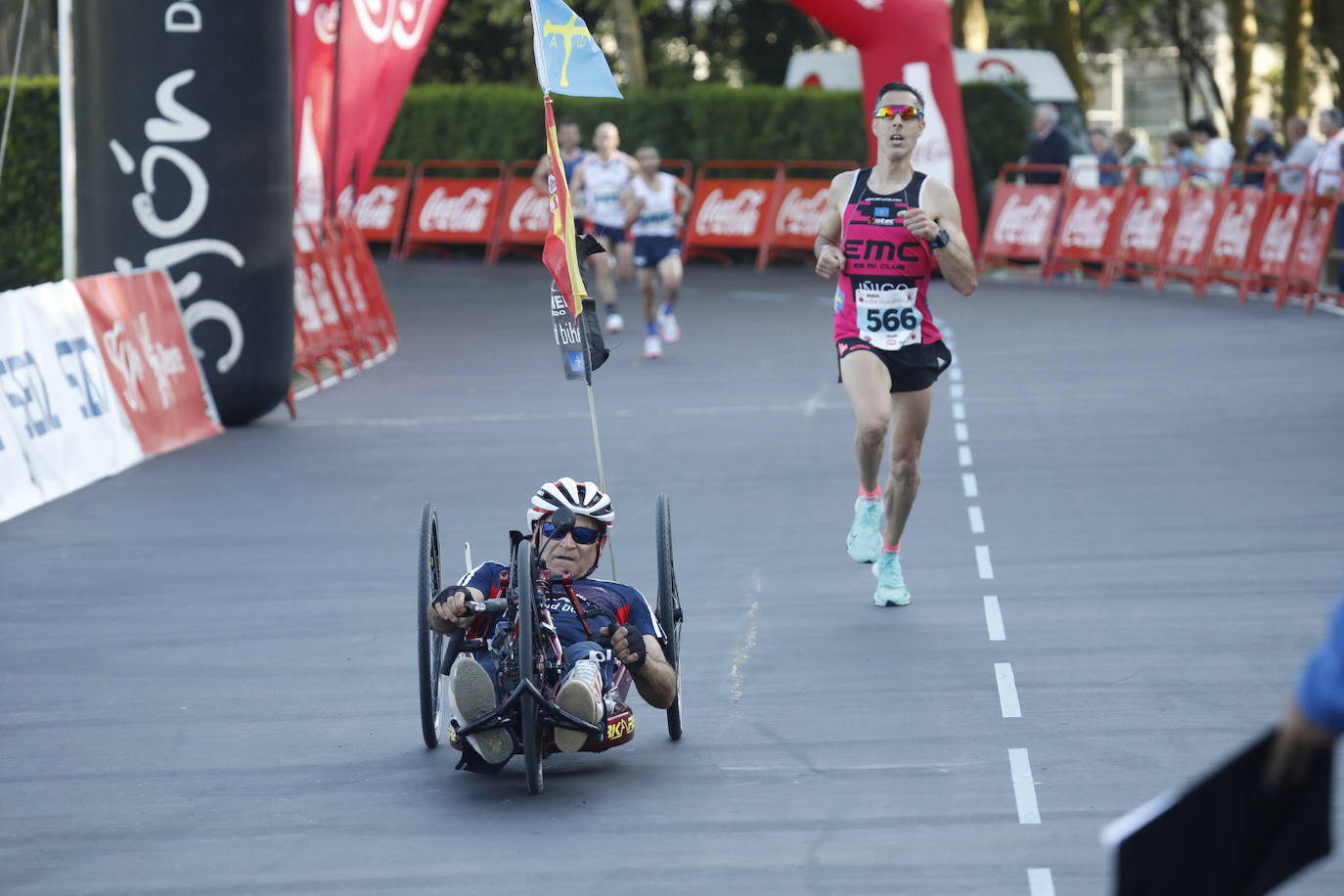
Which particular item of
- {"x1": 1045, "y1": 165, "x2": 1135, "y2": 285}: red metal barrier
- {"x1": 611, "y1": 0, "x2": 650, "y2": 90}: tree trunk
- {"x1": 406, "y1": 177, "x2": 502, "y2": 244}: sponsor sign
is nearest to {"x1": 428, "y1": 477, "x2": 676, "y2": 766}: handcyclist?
{"x1": 1045, "y1": 165, "x2": 1135, "y2": 285}: red metal barrier

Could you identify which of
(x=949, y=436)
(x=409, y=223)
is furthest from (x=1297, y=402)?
(x=409, y=223)

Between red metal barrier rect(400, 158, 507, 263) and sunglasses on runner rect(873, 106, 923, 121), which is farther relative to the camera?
red metal barrier rect(400, 158, 507, 263)

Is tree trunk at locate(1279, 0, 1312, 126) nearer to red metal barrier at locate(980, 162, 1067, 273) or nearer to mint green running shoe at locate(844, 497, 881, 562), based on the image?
red metal barrier at locate(980, 162, 1067, 273)

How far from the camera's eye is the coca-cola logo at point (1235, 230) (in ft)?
75.0

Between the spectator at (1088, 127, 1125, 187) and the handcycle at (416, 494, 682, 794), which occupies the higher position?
the handcycle at (416, 494, 682, 794)

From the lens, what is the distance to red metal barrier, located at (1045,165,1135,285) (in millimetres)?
25281

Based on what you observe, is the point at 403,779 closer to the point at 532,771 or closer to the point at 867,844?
the point at 532,771

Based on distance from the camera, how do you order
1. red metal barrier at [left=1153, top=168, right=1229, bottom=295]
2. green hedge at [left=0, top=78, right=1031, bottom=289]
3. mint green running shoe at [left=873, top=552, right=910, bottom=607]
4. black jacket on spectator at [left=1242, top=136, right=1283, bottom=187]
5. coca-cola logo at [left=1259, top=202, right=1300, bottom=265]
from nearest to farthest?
mint green running shoe at [left=873, top=552, right=910, bottom=607], coca-cola logo at [left=1259, top=202, right=1300, bottom=265], red metal barrier at [left=1153, top=168, right=1229, bottom=295], black jacket on spectator at [left=1242, top=136, right=1283, bottom=187], green hedge at [left=0, top=78, right=1031, bottom=289]

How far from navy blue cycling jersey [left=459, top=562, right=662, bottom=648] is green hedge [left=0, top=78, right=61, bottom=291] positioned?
63.8 feet

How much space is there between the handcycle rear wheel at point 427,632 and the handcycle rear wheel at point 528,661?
1.11ft

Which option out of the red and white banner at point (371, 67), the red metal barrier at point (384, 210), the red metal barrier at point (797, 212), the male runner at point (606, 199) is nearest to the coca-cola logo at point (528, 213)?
the red metal barrier at point (384, 210)

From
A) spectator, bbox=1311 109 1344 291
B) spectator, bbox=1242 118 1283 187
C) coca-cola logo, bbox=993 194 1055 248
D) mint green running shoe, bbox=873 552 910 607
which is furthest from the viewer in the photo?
coca-cola logo, bbox=993 194 1055 248

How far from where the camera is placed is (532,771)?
6121 millimetres

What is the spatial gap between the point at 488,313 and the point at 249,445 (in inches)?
390
